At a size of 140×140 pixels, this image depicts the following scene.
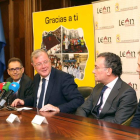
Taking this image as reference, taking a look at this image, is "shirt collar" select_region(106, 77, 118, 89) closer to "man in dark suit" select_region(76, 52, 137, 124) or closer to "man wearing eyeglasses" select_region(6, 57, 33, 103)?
"man in dark suit" select_region(76, 52, 137, 124)

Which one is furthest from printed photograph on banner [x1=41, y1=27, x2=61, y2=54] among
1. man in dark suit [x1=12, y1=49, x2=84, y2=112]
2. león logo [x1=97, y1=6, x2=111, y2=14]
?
man in dark suit [x1=12, y1=49, x2=84, y2=112]

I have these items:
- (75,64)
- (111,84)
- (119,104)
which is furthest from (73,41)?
(119,104)

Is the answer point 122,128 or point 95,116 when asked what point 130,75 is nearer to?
point 95,116

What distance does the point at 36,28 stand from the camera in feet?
17.6

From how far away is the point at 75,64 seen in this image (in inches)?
191

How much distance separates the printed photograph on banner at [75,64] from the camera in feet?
15.7

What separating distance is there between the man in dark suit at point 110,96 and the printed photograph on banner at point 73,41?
1.77 m

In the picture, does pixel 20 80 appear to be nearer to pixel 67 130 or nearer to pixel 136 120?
pixel 136 120

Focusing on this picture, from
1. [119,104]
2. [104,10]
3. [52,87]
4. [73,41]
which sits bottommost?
[119,104]

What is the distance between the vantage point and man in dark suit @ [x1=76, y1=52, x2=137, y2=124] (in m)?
2.64

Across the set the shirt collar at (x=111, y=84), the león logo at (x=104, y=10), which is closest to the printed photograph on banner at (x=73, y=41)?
the león logo at (x=104, y=10)

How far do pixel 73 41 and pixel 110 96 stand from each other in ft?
7.49

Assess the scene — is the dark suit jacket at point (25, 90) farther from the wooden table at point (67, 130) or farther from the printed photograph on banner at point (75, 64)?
the wooden table at point (67, 130)

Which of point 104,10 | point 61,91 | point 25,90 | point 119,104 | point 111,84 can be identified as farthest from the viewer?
point 104,10
